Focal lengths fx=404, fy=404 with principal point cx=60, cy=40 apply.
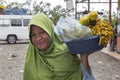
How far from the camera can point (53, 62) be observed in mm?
3107

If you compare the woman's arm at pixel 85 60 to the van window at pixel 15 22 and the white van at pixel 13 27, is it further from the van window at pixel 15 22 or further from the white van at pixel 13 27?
the van window at pixel 15 22

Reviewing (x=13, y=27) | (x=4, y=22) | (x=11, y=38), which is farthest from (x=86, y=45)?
(x=11, y=38)

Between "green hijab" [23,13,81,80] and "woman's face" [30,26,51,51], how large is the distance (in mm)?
34

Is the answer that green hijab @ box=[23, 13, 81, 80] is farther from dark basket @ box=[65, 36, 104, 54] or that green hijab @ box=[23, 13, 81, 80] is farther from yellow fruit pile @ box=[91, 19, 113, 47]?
yellow fruit pile @ box=[91, 19, 113, 47]

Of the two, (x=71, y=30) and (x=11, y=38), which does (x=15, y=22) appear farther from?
(x=71, y=30)

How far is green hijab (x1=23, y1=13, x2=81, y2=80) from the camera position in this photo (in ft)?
10.1

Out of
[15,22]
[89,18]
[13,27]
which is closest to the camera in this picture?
[89,18]

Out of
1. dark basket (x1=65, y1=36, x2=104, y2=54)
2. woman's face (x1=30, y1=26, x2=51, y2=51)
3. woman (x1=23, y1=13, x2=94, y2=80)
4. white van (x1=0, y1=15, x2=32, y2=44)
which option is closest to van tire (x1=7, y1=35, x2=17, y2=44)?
white van (x1=0, y1=15, x2=32, y2=44)

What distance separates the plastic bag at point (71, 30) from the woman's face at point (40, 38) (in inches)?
4.5

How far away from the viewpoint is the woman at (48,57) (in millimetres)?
3023

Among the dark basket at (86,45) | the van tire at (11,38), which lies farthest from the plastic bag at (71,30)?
the van tire at (11,38)

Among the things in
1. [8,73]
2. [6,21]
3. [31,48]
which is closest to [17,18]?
[6,21]

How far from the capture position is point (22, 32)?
25219 mm

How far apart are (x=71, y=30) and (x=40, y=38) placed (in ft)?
0.81
